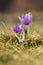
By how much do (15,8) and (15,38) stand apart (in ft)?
5.18

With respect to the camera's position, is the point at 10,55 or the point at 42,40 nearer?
the point at 10,55

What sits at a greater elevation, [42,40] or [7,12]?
[42,40]

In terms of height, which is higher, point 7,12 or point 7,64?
point 7,64

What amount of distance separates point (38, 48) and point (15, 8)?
166cm

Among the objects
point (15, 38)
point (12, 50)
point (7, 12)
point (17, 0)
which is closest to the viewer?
point (12, 50)

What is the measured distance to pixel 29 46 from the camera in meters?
0.88

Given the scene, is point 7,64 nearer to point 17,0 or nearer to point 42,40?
point 42,40

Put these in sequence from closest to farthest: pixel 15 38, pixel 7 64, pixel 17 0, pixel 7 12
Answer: pixel 7 64
pixel 15 38
pixel 7 12
pixel 17 0

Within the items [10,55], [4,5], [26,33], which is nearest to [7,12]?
A: [4,5]

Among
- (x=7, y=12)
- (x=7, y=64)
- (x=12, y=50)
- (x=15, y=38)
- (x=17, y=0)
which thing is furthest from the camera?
(x=17, y=0)

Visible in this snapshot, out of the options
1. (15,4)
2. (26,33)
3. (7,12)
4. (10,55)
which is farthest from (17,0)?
(10,55)

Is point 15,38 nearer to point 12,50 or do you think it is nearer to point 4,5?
point 12,50

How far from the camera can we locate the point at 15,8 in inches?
97.8

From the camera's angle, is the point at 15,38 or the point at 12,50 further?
the point at 15,38
